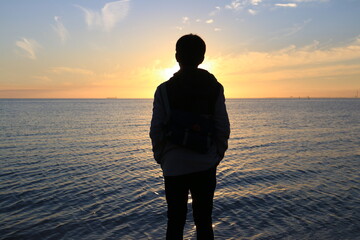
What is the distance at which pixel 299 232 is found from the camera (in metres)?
6.12

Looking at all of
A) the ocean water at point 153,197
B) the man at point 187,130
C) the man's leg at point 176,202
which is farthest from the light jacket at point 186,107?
the ocean water at point 153,197

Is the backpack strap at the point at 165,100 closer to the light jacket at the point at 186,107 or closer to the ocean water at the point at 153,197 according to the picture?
the light jacket at the point at 186,107

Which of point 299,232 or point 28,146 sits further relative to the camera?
point 28,146

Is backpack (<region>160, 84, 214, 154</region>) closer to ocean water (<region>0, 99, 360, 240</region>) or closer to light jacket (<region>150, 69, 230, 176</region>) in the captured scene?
light jacket (<region>150, 69, 230, 176</region>)

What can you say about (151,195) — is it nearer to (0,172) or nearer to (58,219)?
(58,219)

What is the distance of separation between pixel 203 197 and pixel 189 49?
1.60m

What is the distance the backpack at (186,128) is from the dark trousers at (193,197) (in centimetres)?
33

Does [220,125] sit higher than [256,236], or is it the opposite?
[220,125]

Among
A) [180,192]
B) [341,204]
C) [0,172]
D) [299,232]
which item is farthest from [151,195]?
[0,172]

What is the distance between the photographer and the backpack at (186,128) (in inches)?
112

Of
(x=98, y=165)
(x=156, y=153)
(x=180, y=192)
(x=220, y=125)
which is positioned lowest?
(x=98, y=165)

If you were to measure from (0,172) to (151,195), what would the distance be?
772 cm

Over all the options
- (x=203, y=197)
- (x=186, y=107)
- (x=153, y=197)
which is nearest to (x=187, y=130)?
(x=186, y=107)

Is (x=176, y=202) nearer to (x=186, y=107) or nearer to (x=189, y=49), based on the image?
(x=186, y=107)
